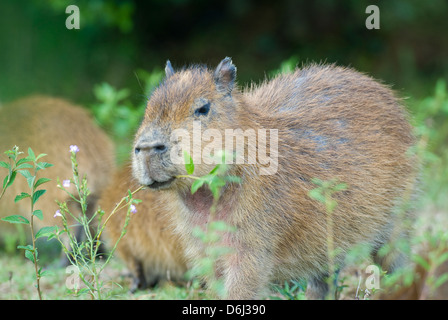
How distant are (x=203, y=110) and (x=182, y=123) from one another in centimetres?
17

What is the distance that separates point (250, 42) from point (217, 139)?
7.51 meters

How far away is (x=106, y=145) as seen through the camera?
5.40 metres

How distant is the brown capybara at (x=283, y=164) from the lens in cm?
316

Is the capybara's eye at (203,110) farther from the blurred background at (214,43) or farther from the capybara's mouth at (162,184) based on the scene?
the blurred background at (214,43)

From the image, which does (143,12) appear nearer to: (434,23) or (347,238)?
(434,23)

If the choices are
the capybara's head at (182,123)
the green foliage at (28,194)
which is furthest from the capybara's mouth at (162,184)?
the green foliage at (28,194)

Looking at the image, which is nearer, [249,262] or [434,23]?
[249,262]

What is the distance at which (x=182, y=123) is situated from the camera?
10.2ft

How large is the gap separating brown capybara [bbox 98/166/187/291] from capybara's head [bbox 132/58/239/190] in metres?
1.04

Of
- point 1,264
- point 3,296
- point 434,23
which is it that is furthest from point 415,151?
point 434,23

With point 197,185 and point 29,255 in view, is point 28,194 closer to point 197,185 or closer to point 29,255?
point 29,255

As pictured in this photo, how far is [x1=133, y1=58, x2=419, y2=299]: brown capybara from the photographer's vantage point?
3.16 meters

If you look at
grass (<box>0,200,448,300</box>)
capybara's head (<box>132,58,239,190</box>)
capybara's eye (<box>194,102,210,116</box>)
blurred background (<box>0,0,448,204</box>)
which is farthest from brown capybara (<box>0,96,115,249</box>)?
blurred background (<box>0,0,448,204</box>)

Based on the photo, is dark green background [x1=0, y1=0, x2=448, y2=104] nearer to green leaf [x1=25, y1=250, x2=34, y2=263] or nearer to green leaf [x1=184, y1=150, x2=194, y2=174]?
green leaf [x1=25, y1=250, x2=34, y2=263]
